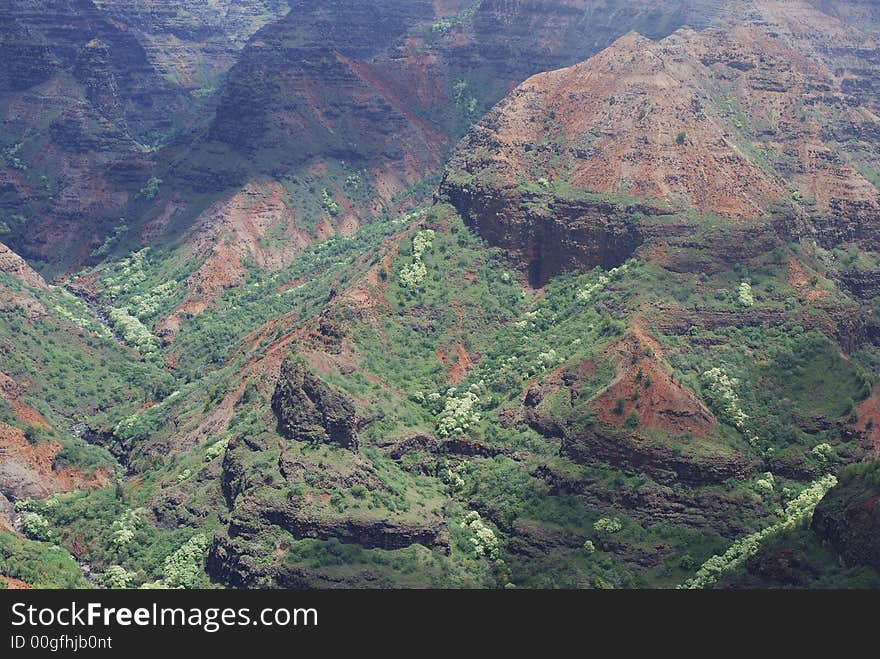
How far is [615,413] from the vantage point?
12825cm

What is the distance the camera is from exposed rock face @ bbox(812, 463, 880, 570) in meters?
104

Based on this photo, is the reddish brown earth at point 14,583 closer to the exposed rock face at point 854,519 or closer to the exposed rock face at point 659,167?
the exposed rock face at point 854,519

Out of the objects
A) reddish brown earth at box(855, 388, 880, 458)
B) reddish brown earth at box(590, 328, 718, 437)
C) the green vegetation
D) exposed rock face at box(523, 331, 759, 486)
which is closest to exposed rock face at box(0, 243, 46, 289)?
the green vegetation

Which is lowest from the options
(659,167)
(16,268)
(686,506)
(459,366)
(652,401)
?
(16,268)

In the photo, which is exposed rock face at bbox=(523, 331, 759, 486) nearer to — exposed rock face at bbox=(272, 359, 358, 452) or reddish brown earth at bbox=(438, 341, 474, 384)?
reddish brown earth at bbox=(438, 341, 474, 384)

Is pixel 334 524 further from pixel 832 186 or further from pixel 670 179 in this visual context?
pixel 832 186

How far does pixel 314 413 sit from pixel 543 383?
21580 millimetres

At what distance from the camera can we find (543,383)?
13838 centimetres

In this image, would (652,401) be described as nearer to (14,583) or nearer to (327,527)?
(327,527)

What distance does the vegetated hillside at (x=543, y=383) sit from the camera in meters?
121

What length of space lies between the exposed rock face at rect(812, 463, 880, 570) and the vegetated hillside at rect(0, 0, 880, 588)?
0.35m

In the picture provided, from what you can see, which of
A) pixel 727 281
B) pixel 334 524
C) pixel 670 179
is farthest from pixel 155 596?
pixel 670 179

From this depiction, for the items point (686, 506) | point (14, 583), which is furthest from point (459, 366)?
point (14, 583)

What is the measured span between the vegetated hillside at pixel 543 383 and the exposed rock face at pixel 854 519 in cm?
35
